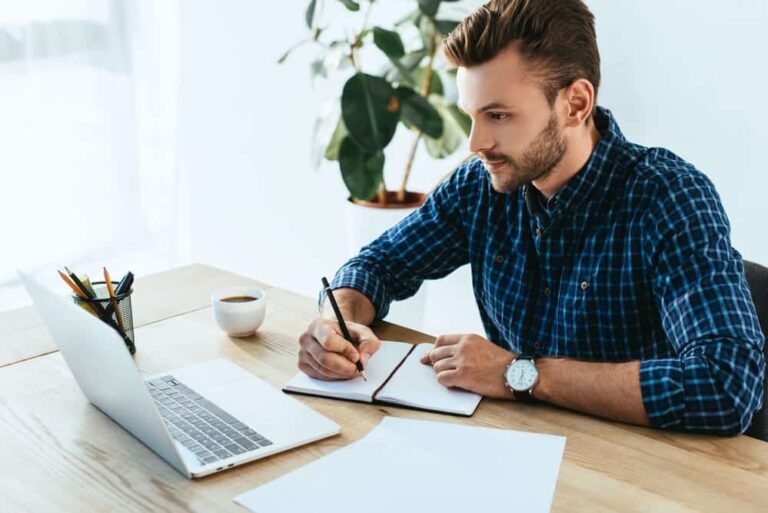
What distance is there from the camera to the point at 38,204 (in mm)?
3250

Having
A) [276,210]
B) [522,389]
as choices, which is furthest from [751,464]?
[276,210]

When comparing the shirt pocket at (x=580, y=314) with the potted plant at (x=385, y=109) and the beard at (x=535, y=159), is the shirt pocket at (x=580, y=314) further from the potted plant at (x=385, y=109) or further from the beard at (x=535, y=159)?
the potted plant at (x=385, y=109)

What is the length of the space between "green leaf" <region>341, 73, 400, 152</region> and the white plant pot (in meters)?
0.33

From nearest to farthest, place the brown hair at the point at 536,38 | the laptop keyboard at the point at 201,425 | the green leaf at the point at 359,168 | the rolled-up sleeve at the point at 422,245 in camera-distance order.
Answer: the laptop keyboard at the point at 201,425 < the brown hair at the point at 536,38 < the rolled-up sleeve at the point at 422,245 < the green leaf at the point at 359,168

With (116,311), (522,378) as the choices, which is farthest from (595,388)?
(116,311)

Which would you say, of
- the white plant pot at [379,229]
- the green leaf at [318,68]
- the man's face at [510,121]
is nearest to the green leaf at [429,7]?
the green leaf at [318,68]

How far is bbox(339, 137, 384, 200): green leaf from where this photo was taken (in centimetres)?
266

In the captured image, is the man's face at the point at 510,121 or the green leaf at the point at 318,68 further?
the green leaf at the point at 318,68

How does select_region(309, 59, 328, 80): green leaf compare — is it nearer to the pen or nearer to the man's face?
the man's face

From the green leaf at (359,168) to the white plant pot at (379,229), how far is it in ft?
0.57

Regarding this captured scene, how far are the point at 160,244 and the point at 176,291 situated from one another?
1.99 metres

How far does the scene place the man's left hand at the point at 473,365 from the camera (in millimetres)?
1326

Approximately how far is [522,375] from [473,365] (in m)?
0.07

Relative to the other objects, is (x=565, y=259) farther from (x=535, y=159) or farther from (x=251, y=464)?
(x=251, y=464)
